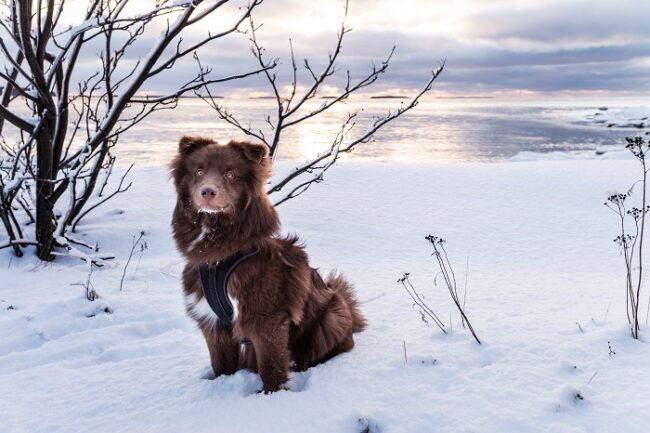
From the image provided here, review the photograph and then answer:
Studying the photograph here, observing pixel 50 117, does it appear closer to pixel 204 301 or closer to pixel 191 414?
pixel 204 301

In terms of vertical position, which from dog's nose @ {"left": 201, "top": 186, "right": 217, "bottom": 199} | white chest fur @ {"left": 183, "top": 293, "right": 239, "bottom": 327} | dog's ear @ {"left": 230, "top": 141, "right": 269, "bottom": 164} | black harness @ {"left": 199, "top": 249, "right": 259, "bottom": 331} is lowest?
white chest fur @ {"left": 183, "top": 293, "right": 239, "bottom": 327}

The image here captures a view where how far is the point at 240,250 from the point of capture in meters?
2.98

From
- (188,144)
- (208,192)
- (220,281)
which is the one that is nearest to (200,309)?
(220,281)

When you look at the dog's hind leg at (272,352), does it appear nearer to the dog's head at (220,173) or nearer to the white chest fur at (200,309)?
the white chest fur at (200,309)

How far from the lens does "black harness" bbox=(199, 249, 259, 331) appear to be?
296cm

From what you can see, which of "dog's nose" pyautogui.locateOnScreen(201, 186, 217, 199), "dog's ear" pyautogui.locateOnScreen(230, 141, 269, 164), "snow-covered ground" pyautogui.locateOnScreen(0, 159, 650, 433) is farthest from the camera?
"dog's ear" pyautogui.locateOnScreen(230, 141, 269, 164)

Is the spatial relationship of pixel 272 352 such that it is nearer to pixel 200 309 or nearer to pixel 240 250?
pixel 200 309

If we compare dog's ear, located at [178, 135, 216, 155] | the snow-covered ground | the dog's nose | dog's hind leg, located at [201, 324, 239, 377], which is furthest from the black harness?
dog's ear, located at [178, 135, 216, 155]

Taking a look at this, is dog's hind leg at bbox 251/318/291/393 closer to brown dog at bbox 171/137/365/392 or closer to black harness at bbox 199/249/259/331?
brown dog at bbox 171/137/365/392

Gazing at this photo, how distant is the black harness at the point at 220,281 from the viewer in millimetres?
2963

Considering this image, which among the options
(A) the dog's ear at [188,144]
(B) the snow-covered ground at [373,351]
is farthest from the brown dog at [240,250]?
(B) the snow-covered ground at [373,351]

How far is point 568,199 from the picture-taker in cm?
976

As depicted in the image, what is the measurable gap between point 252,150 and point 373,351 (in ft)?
5.43

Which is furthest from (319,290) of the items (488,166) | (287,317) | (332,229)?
(488,166)
